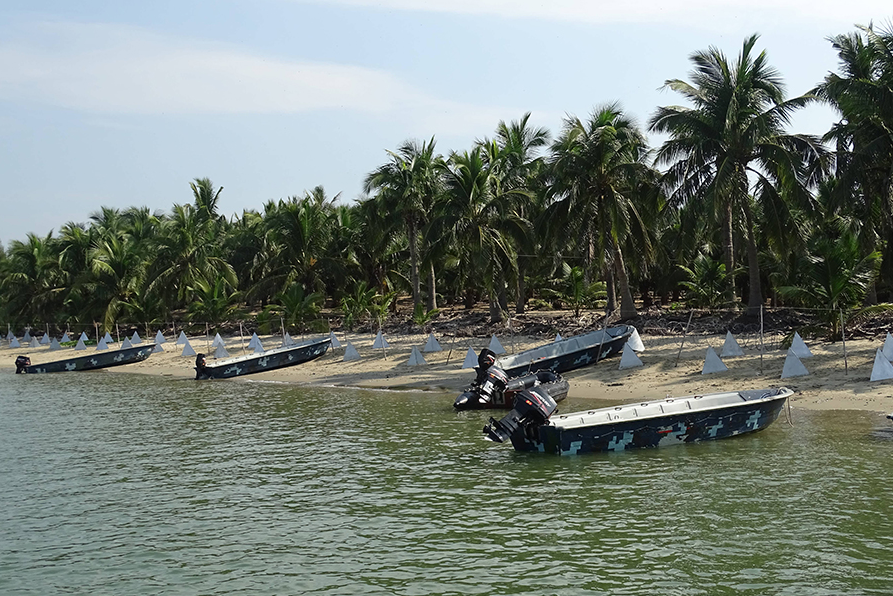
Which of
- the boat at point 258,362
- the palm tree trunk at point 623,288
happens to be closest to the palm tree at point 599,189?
the palm tree trunk at point 623,288

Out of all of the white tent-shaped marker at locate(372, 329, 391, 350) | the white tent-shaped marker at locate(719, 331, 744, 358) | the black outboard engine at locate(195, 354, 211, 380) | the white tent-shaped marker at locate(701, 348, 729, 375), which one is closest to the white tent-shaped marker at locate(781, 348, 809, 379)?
the white tent-shaped marker at locate(701, 348, 729, 375)

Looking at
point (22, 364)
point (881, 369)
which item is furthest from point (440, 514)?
point (22, 364)

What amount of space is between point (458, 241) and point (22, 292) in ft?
142

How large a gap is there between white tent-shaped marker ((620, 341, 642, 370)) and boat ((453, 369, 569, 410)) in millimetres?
4117

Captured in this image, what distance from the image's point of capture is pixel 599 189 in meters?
32.2

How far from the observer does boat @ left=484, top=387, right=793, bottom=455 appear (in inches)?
636

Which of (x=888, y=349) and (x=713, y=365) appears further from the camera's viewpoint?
(x=713, y=365)

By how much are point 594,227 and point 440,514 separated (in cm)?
2159

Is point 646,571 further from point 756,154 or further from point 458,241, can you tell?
point 458,241

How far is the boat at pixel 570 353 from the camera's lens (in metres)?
25.6

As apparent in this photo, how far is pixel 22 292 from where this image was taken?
64.4 meters

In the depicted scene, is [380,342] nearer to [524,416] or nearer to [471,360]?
[471,360]

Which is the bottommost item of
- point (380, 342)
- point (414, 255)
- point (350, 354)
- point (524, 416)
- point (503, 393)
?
point (503, 393)

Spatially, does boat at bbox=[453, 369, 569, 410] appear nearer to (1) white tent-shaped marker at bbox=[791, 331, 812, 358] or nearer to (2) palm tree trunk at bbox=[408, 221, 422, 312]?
(1) white tent-shaped marker at bbox=[791, 331, 812, 358]
